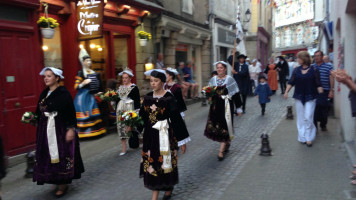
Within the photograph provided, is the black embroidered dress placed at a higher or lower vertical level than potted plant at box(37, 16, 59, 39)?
lower

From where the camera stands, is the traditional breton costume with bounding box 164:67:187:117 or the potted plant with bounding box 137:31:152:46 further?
the potted plant with bounding box 137:31:152:46

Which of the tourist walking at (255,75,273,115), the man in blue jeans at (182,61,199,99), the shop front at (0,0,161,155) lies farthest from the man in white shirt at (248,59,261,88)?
the shop front at (0,0,161,155)

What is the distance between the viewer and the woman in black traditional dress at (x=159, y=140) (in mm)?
4070

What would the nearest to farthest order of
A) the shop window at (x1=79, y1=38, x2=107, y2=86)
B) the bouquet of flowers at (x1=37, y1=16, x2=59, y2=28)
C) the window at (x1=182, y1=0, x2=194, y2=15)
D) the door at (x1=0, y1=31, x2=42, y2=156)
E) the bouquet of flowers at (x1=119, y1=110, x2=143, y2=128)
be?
the bouquet of flowers at (x1=119, y1=110, x2=143, y2=128) → the door at (x1=0, y1=31, x2=42, y2=156) → the bouquet of flowers at (x1=37, y1=16, x2=59, y2=28) → the shop window at (x1=79, y1=38, x2=107, y2=86) → the window at (x1=182, y1=0, x2=194, y2=15)

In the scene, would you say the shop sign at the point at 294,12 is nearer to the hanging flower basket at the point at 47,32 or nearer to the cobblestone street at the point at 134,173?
the cobblestone street at the point at 134,173

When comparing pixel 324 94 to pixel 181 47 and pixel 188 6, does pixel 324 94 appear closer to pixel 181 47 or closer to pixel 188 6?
pixel 181 47

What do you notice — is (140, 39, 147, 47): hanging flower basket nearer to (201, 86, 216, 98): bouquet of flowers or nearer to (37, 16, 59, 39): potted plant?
(37, 16, 59, 39): potted plant

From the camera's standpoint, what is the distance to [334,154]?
20.0 ft

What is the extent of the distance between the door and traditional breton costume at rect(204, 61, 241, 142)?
3.88m

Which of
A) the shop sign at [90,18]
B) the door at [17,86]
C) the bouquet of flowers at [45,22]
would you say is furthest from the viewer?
the shop sign at [90,18]

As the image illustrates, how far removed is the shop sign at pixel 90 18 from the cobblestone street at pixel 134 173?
2803 millimetres

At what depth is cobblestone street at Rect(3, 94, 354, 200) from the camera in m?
4.71

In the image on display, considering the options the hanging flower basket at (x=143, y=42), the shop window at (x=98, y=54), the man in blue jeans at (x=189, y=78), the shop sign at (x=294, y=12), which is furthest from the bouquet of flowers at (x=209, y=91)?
the shop sign at (x=294, y=12)

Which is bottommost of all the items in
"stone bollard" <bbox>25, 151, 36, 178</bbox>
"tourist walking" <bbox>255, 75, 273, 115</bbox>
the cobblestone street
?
the cobblestone street
